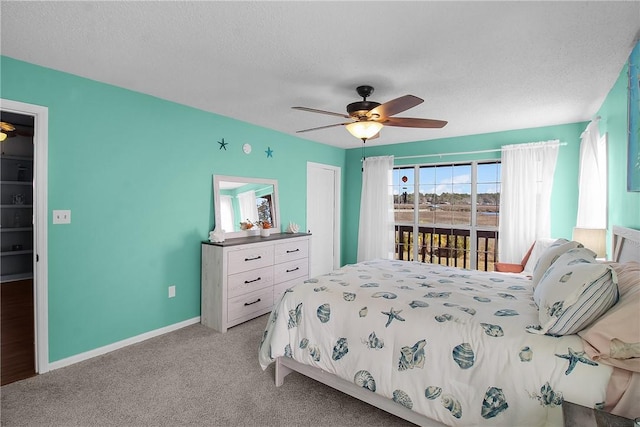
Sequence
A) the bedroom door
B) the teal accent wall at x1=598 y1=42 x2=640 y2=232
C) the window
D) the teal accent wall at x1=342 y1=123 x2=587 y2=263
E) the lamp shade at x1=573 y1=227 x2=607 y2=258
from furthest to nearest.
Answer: the bedroom door, the window, the teal accent wall at x1=342 y1=123 x2=587 y2=263, the lamp shade at x1=573 y1=227 x2=607 y2=258, the teal accent wall at x1=598 y1=42 x2=640 y2=232

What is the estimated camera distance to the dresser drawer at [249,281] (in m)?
3.38

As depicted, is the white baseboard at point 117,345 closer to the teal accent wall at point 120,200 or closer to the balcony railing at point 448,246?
the teal accent wall at point 120,200

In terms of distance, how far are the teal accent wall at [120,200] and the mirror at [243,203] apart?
0.13 m

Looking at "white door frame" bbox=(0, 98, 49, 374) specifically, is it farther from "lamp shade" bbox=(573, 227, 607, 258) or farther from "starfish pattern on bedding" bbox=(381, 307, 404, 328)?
"lamp shade" bbox=(573, 227, 607, 258)

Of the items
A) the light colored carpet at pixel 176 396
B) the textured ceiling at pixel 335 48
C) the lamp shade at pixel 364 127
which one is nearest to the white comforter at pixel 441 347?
the light colored carpet at pixel 176 396

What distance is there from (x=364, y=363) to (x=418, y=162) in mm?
3868

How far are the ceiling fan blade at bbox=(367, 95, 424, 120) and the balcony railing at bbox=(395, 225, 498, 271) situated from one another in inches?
121

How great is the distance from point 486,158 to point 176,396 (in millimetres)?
4596

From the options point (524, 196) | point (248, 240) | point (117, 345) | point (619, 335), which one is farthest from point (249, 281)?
point (524, 196)

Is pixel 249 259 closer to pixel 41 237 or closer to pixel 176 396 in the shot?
pixel 176 396

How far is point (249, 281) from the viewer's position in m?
3.58

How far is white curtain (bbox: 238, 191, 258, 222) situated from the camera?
407cm

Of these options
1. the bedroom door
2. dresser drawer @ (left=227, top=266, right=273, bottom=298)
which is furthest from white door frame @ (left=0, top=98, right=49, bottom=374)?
the bedroom door

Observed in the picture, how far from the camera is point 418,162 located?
5.13m
